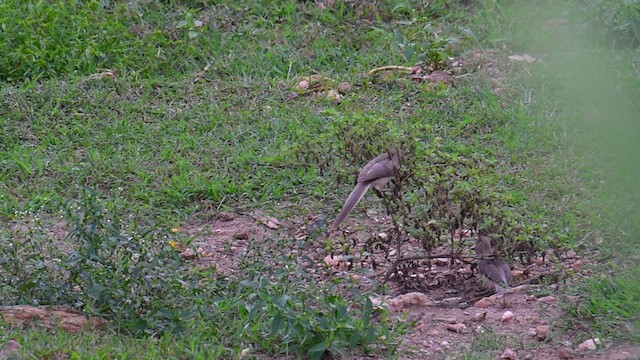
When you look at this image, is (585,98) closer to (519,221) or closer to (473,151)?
(519,221)

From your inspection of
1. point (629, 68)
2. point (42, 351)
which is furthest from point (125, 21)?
point (42, 351)

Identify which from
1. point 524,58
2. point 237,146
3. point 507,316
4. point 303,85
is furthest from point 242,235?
point 524,58

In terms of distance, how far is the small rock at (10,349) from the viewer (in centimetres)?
345

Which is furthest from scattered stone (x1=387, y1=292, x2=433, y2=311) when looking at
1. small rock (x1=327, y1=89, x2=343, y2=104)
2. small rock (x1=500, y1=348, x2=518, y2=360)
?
small rock (x1=327, y1=89, x2=343, y2=104)

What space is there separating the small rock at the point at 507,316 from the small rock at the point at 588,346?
0.33 m

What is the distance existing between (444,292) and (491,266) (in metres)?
0.25

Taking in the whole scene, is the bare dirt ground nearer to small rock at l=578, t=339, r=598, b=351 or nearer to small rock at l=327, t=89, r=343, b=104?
small rock at l=578, t=339, r=598, b=351

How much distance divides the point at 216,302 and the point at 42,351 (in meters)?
0.71

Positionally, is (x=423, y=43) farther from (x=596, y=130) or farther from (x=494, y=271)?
(x=596, y=130)

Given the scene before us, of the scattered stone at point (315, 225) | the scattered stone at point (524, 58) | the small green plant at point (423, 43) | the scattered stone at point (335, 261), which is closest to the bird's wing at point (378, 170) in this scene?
the scattered stone at point (335, 261)

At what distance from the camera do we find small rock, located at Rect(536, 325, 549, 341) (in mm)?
3805

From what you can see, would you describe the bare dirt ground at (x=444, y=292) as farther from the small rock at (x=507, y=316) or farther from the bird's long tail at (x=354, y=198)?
the bird's long tail at (x=354, y=198)

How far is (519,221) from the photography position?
179 inches

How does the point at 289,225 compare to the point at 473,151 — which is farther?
the point at 473,151
